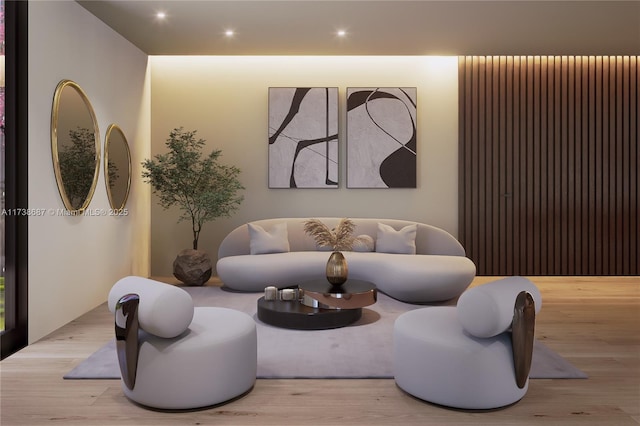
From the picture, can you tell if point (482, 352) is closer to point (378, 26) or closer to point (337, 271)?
point (337, 271)

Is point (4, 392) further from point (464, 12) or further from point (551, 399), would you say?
point (464, 12)

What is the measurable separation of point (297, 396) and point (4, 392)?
67.7 inches

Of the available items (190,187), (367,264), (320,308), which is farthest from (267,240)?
(320,308)

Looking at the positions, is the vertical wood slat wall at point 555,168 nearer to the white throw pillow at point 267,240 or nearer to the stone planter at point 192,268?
the white throw pillow at point 267,240

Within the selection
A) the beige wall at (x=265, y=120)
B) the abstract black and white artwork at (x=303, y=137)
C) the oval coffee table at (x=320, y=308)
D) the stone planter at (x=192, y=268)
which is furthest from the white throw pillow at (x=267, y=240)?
the oval coffee table at (x=320, y=308)

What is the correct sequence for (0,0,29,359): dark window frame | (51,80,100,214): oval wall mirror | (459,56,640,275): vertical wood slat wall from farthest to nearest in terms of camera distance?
(459,56,640,275): vertical wood slat wall
(51,80,100,214): oval wall mirror
(0,0,29,359): dark window frame

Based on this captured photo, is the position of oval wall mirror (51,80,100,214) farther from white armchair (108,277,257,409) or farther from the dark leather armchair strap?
the dark leather armchair strap

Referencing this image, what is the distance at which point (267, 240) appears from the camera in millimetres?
6066

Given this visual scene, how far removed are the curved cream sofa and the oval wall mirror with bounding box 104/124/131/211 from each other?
138cm

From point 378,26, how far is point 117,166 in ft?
11.0

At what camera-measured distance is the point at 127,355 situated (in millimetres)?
2473

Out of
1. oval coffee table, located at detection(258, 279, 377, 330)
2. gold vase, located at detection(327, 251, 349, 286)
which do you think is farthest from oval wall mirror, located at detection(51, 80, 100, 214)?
gold vase, located at detection(327, 251, 349, 286)

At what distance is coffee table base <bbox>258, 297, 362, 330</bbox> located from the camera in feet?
13.1

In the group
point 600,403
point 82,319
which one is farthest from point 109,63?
point 600,403
